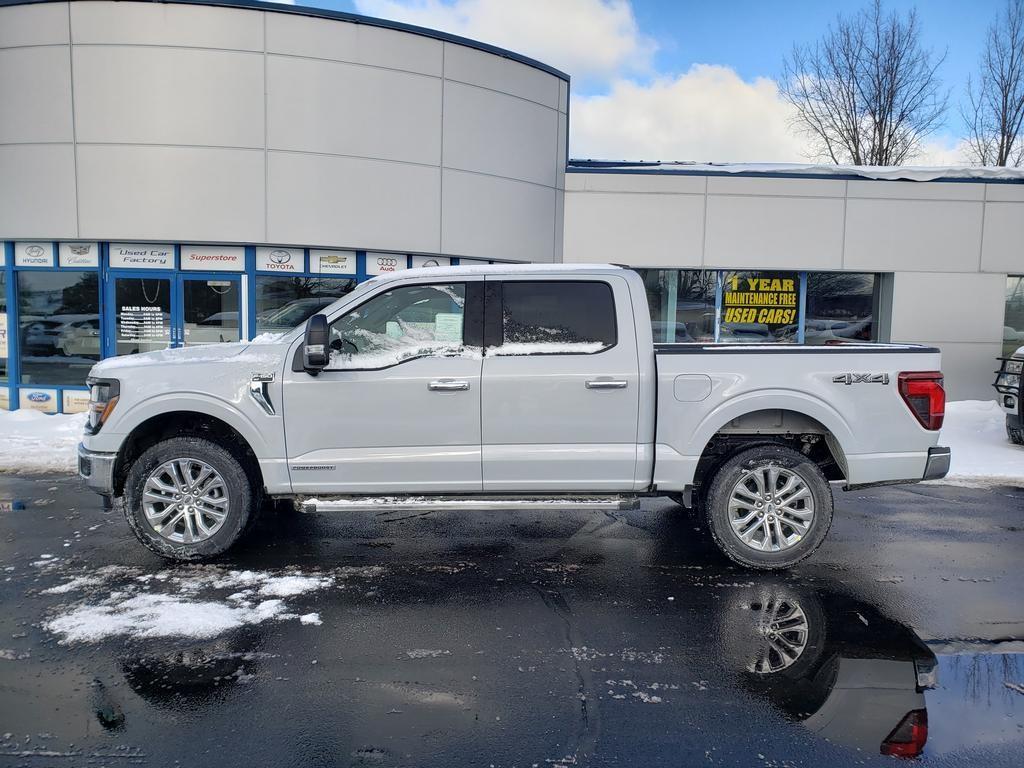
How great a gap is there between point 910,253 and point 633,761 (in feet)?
46.4

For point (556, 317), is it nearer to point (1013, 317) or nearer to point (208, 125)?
point (208, 125)

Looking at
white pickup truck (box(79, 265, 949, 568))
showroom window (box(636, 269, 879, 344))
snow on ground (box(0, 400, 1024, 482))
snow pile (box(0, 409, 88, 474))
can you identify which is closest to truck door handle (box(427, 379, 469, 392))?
white pickup truck (box(79, 265, 949, 568))

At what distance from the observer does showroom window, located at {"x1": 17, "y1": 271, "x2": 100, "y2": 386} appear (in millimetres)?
13367

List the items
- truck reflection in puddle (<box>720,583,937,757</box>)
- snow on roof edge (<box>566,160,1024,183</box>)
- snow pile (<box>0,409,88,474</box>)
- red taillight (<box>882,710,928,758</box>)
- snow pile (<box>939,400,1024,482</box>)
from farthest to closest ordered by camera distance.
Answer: snow on roof edge (<box>566,160,1024,183</box>) → snow pile (<box>939,400,1024,482</box>) → snow pile (<box>0,409,88,474</box>) → truck reflection in puddle (<box>720,583,937,757</box>) → red taillight (<box>882,710,928,758</box>)

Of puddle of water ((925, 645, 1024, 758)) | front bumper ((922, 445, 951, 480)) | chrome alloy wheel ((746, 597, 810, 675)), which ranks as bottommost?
chrome alloy wheel ((746, 597, 810, 675))

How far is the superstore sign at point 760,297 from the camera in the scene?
1503 centimetres

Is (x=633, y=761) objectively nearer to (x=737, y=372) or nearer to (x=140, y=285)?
(x=737, y=372)

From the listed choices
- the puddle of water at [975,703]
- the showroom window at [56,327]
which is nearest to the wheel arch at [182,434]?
the puddle of water at [975,703]

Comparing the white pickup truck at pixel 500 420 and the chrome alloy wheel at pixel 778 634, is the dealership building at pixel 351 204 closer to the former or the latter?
the white pickup truck at pixel 500 420

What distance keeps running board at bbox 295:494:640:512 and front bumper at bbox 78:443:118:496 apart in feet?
4.39

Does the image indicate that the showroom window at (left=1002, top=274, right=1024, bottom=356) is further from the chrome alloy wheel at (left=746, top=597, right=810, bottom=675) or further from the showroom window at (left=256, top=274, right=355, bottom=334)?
the chrome alloy wheel at (left=746, top=597, right=810, bottom=675)

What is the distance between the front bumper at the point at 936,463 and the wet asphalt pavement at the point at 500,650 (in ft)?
2.36

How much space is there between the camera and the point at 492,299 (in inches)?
223

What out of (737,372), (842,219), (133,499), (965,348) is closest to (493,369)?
(737,372)
